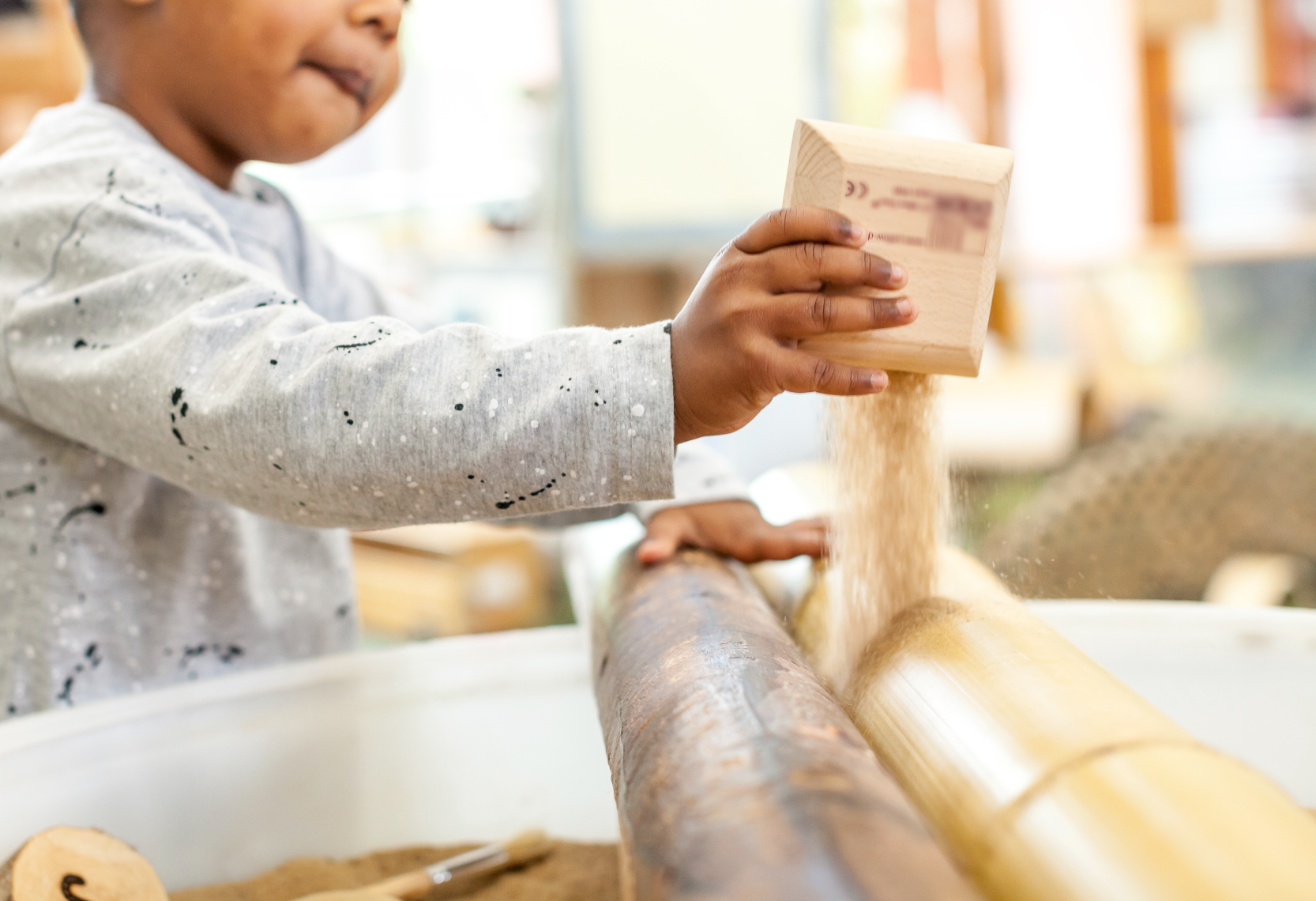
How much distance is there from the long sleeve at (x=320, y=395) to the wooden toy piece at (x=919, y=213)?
81 millimetres

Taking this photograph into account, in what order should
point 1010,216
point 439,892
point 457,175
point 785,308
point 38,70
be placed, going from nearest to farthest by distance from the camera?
point 785,308
point 439,892
point 38,70
point 1010,216
point 457,175

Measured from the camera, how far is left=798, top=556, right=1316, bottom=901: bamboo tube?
27cm

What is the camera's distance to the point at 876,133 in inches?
15.9

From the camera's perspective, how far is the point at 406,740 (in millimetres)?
631

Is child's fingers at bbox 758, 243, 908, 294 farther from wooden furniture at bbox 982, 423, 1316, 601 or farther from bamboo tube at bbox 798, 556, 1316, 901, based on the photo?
wooden furniture at bbox 982, 423, 1316, 601

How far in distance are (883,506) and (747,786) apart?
0.21m

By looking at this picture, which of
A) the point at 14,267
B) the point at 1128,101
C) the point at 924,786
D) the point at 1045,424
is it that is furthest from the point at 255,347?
the point at 1128,101

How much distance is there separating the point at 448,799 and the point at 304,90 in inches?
16.0

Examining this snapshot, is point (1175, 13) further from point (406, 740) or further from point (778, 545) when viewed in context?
point (406, 740)

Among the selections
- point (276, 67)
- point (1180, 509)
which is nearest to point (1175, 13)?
point (1180, 509)

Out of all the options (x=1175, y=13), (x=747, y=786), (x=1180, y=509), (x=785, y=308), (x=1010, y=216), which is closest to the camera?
(x=747, y=786)

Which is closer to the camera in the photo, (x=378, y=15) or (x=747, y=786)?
(x=747, y=786)

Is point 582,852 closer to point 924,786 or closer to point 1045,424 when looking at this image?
point 924,786

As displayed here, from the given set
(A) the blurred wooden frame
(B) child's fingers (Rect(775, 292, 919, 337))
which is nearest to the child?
(B) child's fingers (Rect(775, 292, 919, 337))
